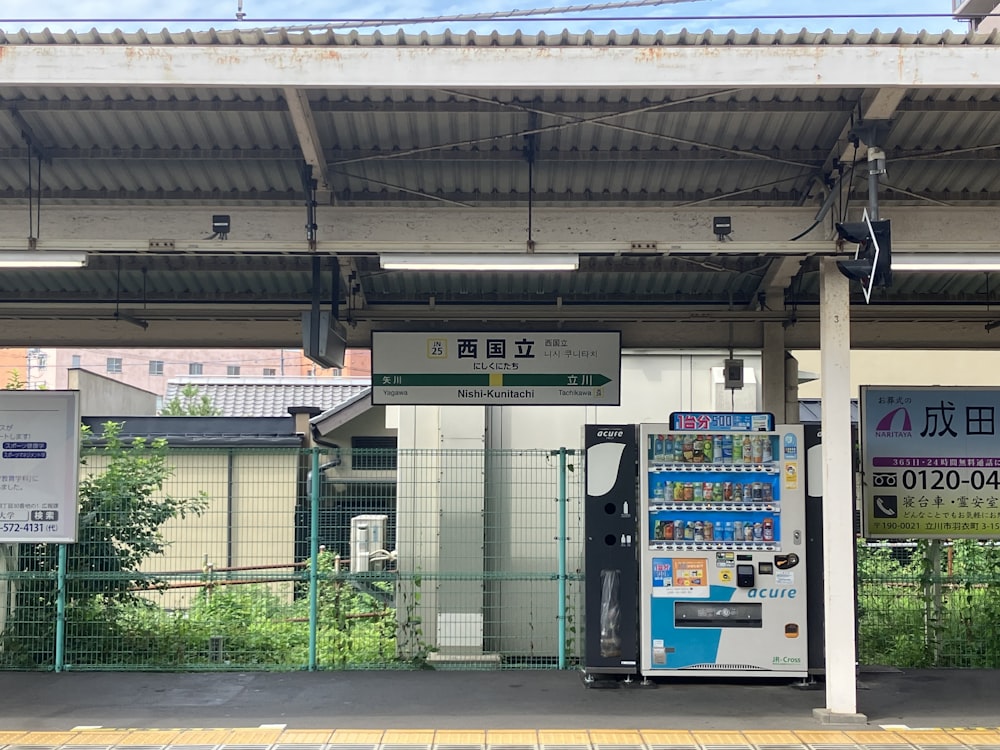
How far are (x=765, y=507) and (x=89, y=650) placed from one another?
5903 millimetres

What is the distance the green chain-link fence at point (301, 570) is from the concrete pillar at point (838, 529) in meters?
2.64

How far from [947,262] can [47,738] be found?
21.5 feet

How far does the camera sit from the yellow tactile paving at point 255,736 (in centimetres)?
668

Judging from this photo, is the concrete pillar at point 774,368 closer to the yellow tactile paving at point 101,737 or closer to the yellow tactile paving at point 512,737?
the yellow tactile paving at point 512,737

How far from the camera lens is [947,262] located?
665 centimetres

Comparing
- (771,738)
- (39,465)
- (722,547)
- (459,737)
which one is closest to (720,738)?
(771,738)

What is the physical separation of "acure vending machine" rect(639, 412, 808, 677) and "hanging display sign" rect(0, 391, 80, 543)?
4862mm

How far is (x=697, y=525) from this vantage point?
827cm

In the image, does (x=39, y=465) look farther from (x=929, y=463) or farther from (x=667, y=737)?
(x=929, y=463)

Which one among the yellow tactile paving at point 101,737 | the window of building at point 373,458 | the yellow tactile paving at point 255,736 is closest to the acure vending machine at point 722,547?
the window of building at point 373,458

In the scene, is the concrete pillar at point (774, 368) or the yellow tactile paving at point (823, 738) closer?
the yellow tactile paving at point (823, 738)

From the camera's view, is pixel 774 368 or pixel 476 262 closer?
pixel 476 262

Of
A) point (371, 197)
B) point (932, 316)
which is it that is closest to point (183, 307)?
point (371, 197)

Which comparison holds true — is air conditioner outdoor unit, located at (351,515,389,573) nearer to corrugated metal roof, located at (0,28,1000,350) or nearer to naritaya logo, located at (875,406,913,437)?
corrugated metal roof, located at (0,28,1000,350)
